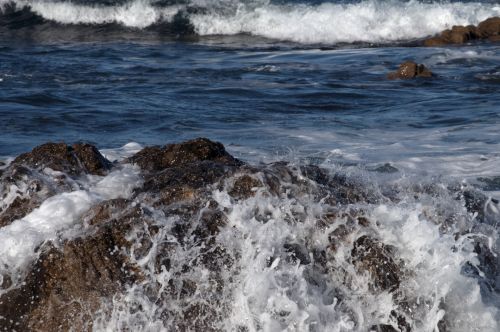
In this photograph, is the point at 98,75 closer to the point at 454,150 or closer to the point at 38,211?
the point at 454,150

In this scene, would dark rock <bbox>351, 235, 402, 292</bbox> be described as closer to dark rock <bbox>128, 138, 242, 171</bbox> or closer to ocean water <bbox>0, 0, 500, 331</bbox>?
ocean water <bbox>0, 0, 500, 331</bbox>

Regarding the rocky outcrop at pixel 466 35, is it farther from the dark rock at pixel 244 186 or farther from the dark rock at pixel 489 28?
the dark rock at pixel 244 186

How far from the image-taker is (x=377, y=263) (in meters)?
3.81

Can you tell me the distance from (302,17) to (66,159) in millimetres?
14699

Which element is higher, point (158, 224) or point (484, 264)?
point (158, 224)

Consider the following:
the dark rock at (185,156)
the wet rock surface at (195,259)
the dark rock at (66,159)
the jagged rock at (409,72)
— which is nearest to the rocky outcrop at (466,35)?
the jagged rock at (409,72)

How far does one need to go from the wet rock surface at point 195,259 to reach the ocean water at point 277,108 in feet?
0.09

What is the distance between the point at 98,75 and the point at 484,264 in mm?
8171

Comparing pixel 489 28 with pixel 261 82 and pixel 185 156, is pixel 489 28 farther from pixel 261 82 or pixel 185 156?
pixel 185 156

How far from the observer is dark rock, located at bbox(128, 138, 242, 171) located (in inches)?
183

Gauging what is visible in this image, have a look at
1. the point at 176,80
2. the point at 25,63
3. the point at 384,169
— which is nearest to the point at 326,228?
the point at 384,169

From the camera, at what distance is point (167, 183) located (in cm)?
425

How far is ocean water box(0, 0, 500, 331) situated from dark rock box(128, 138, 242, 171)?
0.55ft

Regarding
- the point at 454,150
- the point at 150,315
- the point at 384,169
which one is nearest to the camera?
the point at 150,315
